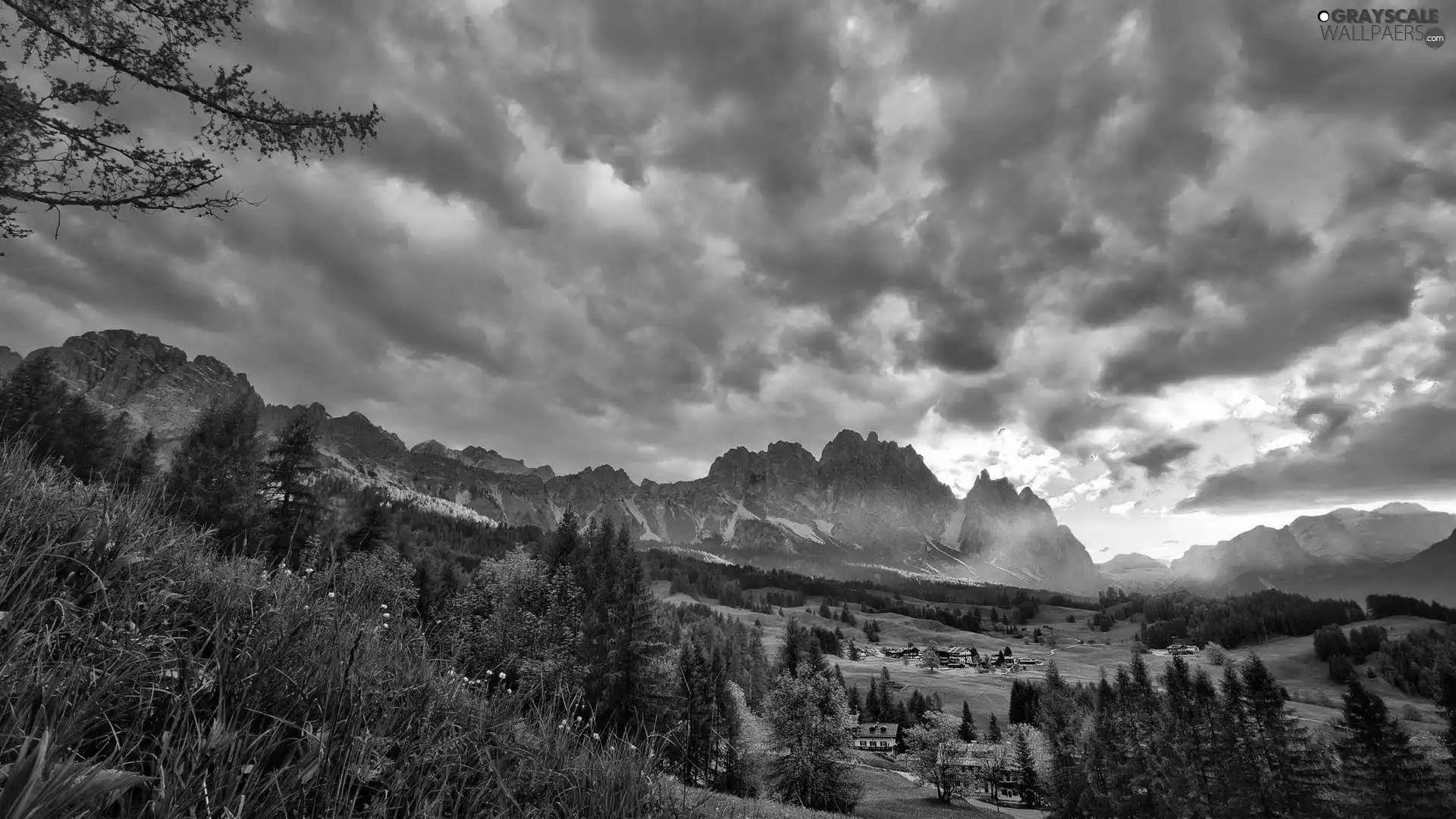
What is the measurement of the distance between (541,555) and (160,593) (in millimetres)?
46902

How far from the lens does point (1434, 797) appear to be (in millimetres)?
46281

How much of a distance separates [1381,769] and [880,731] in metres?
77.8

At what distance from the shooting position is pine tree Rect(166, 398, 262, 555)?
2886 cm

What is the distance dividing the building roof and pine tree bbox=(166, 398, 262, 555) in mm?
109336

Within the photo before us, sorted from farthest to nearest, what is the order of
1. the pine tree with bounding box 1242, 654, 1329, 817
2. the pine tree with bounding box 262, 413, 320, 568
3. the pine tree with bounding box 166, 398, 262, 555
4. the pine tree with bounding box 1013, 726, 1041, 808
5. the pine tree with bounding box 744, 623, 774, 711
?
1. the pine tree with bounding box 744, 623, 774, 711
2. the pine tree with bounding box 1013, 726, 1041, 808
3. the pine tree with bounding box 1242, 654, 1329, 817
4. the pine tree with bounding box 262, 413, 320, 568
5. the pine tree with bounding box 166, 398, 262, 555

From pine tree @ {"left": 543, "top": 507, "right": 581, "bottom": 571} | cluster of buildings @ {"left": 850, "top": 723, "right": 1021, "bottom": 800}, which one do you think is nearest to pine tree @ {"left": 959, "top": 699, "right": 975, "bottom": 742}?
cluster of buildings @ {"left": 850, "top": 723, "right": 1021, "bottom": 800}

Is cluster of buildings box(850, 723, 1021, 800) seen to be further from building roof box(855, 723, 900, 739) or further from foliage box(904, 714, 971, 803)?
building roof box(855, 723, 900, 739)

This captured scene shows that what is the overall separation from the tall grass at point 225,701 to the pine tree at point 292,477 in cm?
3449

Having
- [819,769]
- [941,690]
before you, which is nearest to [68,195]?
[819,769]

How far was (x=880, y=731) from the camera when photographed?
377ft

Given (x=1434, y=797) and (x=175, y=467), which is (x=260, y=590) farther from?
(x=1434, y=797)

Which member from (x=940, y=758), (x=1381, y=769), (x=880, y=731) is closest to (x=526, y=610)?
(x=940, y=758)

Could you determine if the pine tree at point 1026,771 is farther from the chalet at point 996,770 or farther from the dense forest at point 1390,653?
the dense forest at point 1390,653

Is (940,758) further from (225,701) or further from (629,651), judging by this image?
(225,701)
